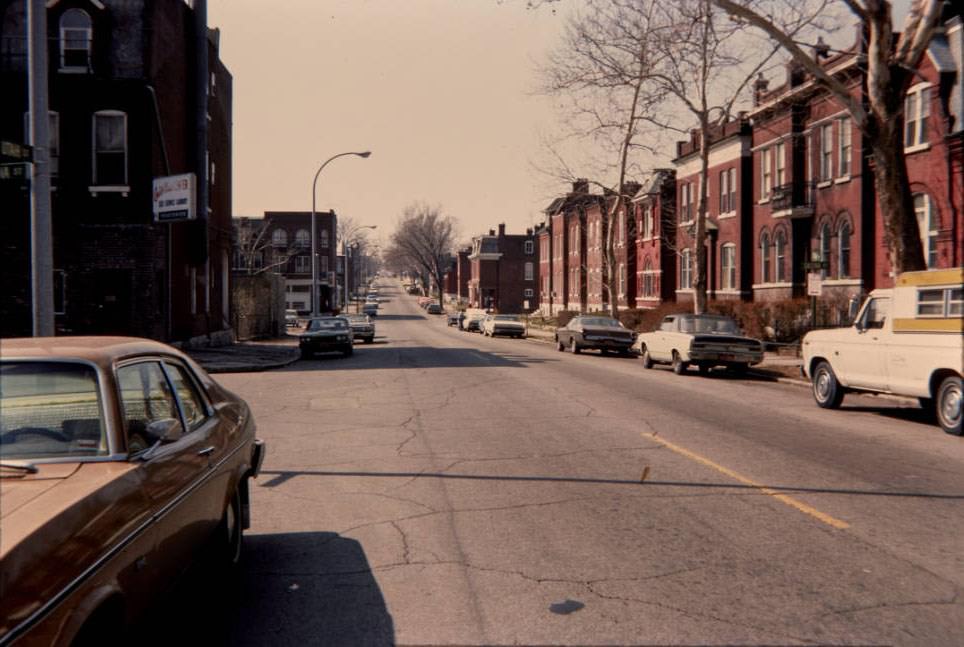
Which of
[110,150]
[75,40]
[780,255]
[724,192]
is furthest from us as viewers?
[724,192]

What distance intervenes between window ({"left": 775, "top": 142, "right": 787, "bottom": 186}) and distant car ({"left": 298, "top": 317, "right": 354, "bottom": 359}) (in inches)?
767

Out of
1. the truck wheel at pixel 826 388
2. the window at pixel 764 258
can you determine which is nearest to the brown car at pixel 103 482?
the truck wheel at pixel 826 388

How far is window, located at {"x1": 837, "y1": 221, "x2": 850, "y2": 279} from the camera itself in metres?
31.6

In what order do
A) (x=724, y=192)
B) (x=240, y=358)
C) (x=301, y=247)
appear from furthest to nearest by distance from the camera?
(x=301, y=247), (x=724, y=192), (x=240, y=358)

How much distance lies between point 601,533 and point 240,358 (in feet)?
74.9

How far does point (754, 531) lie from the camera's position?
6430 mm

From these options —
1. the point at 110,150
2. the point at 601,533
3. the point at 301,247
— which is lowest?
the point at 601,533

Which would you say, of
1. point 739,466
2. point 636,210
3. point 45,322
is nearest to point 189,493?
point 739,466

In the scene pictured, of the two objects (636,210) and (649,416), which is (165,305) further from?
(636,210)

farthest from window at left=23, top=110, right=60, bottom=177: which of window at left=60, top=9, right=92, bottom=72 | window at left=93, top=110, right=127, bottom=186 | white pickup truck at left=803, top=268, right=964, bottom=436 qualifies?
white pickup truck at left=803, top=268, right=964, bottom=436

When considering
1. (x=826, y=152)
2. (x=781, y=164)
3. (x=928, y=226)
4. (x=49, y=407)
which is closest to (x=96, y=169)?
(x=49, y=407)

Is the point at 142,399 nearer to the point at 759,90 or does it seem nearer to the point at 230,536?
the point at 230,536

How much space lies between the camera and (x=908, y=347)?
41.4 feet

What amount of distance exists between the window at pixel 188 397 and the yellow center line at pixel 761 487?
4770 mm
